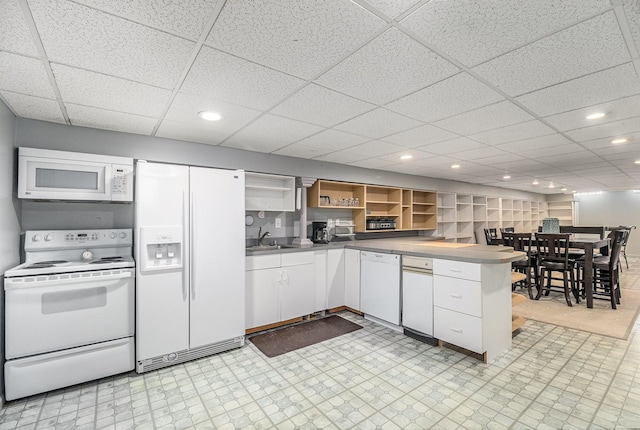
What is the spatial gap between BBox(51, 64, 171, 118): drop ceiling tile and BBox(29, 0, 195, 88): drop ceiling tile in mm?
115

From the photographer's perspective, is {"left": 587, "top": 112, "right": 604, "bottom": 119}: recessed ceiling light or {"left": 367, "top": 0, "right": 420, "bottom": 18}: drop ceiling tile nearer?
{"left": 367, "top": 0, "right": 420, "bottom": 18}: drop ceiling tile

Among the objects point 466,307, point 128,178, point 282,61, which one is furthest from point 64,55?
point 466,307

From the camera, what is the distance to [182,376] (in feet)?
8.20

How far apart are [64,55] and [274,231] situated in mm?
2979

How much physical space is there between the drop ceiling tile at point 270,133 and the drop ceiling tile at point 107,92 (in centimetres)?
80

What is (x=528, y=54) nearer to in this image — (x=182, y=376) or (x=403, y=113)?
(x=403, y=113)

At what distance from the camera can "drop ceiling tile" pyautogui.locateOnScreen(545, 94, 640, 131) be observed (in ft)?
7.33

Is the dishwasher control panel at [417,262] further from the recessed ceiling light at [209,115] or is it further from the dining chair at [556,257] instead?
the dining chair at [556,257]

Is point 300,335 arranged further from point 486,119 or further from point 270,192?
point 486,119

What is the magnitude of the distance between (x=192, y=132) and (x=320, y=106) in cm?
145

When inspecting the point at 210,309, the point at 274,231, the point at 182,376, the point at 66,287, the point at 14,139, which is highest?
the point at 14,139

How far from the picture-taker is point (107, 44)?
146 centimetres

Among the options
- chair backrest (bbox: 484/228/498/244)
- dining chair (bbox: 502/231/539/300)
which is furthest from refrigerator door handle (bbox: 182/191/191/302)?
chair backrest (bbox: 484/228/498/244)

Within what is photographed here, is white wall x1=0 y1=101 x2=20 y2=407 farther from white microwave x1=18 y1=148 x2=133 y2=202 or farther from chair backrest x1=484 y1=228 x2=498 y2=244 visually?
chair backrest x1=484 y1=228 x2=498 y2=244
